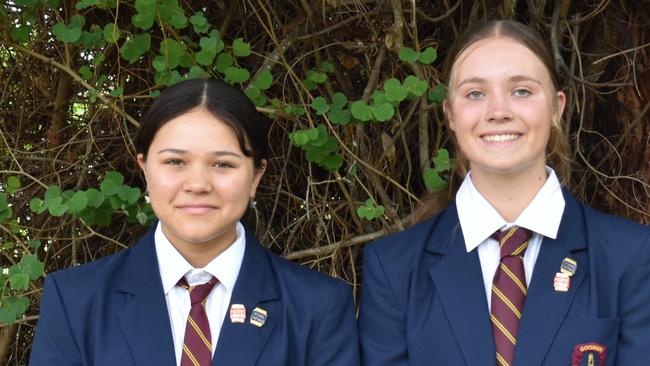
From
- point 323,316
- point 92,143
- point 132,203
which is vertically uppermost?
point 92,143

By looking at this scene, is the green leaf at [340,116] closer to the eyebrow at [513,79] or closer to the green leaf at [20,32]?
the eyebrow at [513,79]

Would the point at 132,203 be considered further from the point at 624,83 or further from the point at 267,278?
the point at 624,83

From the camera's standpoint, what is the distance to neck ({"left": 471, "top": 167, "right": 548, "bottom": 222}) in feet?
8.69

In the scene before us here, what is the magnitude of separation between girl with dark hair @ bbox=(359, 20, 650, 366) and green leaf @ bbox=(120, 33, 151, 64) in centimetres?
102

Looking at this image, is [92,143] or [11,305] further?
[92,143]

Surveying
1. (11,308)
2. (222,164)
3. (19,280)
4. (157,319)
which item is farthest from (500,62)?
(11,308)

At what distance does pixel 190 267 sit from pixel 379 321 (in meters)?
0.54

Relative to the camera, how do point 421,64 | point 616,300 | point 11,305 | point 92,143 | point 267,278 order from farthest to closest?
point 92,143
point 421,64
point 11,305
point 267,278
point 616,300

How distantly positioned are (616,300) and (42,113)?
2226 millimetres

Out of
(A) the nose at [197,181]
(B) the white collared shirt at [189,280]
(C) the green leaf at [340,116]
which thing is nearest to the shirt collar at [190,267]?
(B) the white collared shirt at [189,280]

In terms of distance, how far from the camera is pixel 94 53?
340 centimetres

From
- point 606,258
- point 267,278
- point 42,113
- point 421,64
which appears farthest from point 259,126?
point 42,113

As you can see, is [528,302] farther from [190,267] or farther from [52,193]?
[52,193]

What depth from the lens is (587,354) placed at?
247cm
